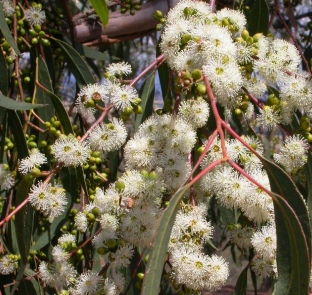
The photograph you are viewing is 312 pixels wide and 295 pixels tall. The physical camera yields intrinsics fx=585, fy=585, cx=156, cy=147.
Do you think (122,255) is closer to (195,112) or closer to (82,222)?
(82,222)

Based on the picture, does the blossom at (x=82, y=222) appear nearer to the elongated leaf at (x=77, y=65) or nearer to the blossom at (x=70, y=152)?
the blossom at (x=70, y=152)

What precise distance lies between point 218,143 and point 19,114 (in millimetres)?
734

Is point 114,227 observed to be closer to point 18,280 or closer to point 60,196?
point 60,196

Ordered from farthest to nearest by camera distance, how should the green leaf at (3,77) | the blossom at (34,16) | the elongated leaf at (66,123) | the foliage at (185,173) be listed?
the blossom at (34,16)
the green leaf at (3,77)
the elongated leaf at (66,123)
the foliage at (185,173)

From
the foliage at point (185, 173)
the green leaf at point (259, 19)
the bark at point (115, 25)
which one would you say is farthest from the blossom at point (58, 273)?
the bark at point (115, 25)

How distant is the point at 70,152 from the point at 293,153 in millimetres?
453

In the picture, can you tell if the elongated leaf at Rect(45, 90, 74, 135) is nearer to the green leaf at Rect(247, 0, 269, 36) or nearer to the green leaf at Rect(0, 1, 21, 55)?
the green leaf at Rect(0, 1, 21, 55)

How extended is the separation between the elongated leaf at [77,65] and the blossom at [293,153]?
72 centimetres

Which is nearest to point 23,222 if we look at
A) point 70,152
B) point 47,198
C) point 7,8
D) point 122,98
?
point 47,198

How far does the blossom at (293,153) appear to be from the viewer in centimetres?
119

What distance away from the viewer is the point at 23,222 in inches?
49.9

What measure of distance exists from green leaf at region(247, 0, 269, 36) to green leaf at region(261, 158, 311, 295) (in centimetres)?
77

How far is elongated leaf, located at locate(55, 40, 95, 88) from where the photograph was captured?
5.75ft

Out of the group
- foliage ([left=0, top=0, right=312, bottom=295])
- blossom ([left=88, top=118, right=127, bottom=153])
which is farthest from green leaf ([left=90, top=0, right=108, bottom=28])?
blossom ([left=88, top=118, right=127, bottom=153])
